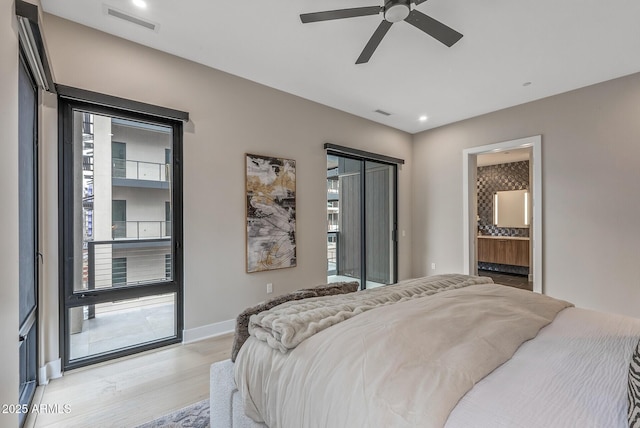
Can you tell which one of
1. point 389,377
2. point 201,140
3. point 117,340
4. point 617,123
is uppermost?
point 617,123

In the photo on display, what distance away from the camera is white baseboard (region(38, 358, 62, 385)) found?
7.48 feet

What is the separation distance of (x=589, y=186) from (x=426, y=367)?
406cm

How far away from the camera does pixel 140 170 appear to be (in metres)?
2.93

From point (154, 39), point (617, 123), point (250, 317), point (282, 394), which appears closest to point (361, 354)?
point (282, 394)

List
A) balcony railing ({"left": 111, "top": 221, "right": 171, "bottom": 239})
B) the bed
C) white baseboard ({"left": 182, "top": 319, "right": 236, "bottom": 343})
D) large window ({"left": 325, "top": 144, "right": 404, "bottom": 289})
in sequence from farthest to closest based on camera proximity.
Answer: large window ({"left": 325, "top": 144, "right": 404, "bottom": 289})
white baseboard ({"left": 182, "top": 319, "right": 236, "bottom": 343})
balcony railing ({"left": 111, "top": 221, "right": 171, "bottom": 239})
the bed

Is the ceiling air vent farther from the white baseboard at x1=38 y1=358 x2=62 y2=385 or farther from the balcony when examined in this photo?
the white baseboard at x1=38 y1=358 x2=62 y2=385

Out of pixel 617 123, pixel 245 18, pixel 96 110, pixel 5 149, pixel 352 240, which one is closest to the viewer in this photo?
pixel 5 149

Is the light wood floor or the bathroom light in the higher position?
the bathroom light

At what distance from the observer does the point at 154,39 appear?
2758 mm

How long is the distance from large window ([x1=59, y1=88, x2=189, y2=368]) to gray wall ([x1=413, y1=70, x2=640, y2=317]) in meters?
4.60

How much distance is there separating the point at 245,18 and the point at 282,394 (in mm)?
2707

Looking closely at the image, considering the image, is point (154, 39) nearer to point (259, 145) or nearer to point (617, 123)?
point (259, 145)

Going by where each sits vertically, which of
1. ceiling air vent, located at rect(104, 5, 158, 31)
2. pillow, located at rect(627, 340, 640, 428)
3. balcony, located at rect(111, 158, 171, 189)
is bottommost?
pillow, located at rect(627, 340, 640, 428)

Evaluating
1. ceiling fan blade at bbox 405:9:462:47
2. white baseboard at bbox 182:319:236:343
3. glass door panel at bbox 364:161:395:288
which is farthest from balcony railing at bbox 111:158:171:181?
glass door panel at bbox 364:161:395:288
